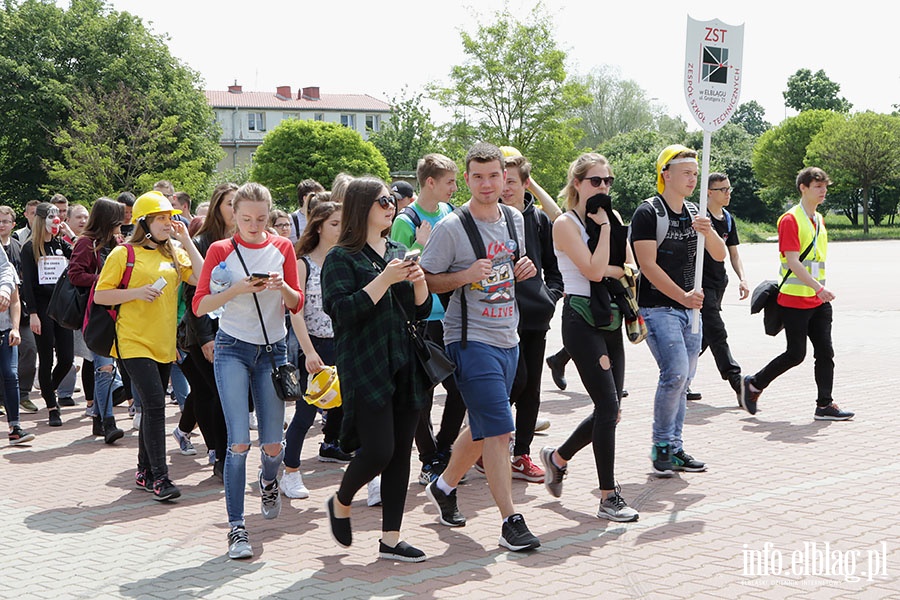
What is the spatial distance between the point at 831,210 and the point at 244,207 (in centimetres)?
7868

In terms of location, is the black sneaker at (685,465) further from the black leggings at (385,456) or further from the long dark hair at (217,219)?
the long dark hair at (217,219)

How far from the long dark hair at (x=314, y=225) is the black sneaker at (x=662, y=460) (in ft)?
8.96

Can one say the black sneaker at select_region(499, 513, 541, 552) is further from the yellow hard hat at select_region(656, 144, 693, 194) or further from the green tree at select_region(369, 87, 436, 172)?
the green tree at select_region(369, 87, 436, 172)

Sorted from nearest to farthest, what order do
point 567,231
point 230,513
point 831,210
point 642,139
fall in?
point 230,513 → point 567,231 → point 642,139 → point 831,210

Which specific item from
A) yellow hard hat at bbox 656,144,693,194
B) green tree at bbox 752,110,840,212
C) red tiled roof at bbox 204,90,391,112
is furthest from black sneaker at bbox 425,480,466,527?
red tiled roof at bbox 204,90,391,112

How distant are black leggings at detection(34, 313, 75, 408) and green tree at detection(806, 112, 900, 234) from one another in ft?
191

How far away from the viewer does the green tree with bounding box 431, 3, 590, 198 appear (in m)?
45.7

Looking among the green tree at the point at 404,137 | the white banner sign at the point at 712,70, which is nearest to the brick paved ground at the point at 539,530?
the white banner sign at the point at 712,70

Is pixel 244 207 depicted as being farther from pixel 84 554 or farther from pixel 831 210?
pixel 831 210

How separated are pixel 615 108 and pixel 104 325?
88.3 m

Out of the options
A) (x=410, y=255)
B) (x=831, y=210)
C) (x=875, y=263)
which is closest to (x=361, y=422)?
(x=410, y=255)

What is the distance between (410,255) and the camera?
498 centimetres

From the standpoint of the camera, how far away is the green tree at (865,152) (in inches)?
2466

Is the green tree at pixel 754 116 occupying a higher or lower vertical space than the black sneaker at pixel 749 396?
higher
